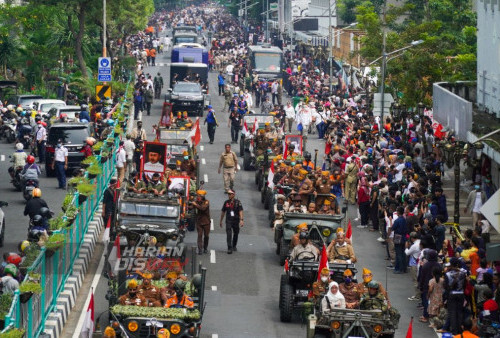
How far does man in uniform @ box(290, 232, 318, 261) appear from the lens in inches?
1014

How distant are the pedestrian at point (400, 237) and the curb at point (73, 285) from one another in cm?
701

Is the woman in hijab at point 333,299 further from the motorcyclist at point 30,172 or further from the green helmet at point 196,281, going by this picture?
the motorcyclist at point 30,172

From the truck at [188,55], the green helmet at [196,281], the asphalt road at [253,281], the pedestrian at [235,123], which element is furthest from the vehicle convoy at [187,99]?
the green helmet at [196,281]

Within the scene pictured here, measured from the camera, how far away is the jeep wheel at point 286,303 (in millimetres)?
24578

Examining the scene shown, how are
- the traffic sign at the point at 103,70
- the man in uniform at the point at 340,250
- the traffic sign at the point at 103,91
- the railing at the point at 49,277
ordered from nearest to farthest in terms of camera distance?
the railing at the point at 49,277, the man in uniform at the point at 340,250, the traffic sign at the point at 103,91, the traffic sign at the point at 103,70

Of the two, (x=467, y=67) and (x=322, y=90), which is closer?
(x=467, y=67)

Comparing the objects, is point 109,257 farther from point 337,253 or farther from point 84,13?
point 84,13

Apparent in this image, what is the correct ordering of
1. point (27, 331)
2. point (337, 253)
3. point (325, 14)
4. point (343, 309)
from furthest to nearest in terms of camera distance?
point (325, 14) → point (337, 253) → point (343, 309) → point (27, 331)

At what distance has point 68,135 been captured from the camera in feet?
132

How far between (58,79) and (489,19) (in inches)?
1058

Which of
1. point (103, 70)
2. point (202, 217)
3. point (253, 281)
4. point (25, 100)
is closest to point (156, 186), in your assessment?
point (202, 217)

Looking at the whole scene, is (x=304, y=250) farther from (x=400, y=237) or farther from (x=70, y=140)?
(x=70, y=140)

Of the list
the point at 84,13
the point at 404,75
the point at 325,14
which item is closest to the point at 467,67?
the point at 404,75

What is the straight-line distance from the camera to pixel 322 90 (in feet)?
211
